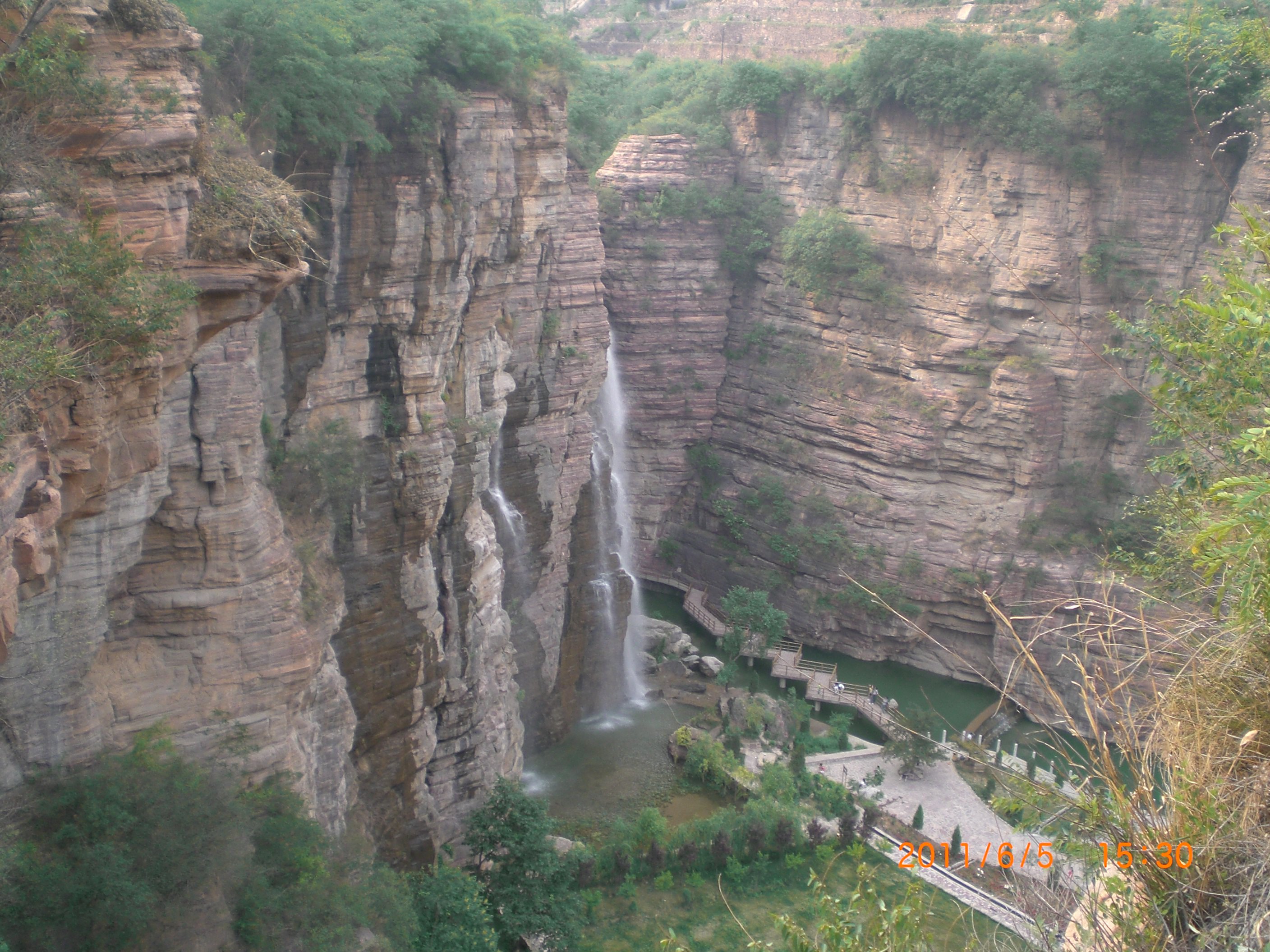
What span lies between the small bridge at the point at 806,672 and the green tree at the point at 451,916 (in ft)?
32.9

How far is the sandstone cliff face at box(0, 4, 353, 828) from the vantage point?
6.30 metres

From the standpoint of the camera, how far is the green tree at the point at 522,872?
1251 centimetres

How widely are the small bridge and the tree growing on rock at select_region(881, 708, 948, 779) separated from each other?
745 millimetres

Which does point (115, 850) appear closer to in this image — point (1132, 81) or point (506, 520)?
point (506, 520)

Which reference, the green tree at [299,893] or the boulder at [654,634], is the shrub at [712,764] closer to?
the boulder at [654,634]

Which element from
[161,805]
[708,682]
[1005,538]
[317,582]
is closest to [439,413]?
[317,582]

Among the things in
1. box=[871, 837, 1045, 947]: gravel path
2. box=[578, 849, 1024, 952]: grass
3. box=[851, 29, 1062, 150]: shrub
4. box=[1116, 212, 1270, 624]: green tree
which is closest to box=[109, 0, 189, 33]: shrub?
box=[1116, 212, 1270, 624]: green tree

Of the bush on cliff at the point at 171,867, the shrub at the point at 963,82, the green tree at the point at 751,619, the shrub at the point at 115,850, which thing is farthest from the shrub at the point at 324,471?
the shrub at the point at 963,82

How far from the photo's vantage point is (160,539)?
9406 mm

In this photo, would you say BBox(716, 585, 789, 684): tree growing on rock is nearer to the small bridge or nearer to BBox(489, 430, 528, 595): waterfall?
the small bridge

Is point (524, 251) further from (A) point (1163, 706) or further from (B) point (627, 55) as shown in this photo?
(B) point (627, 55)

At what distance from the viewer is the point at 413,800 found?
1413 centimetres
